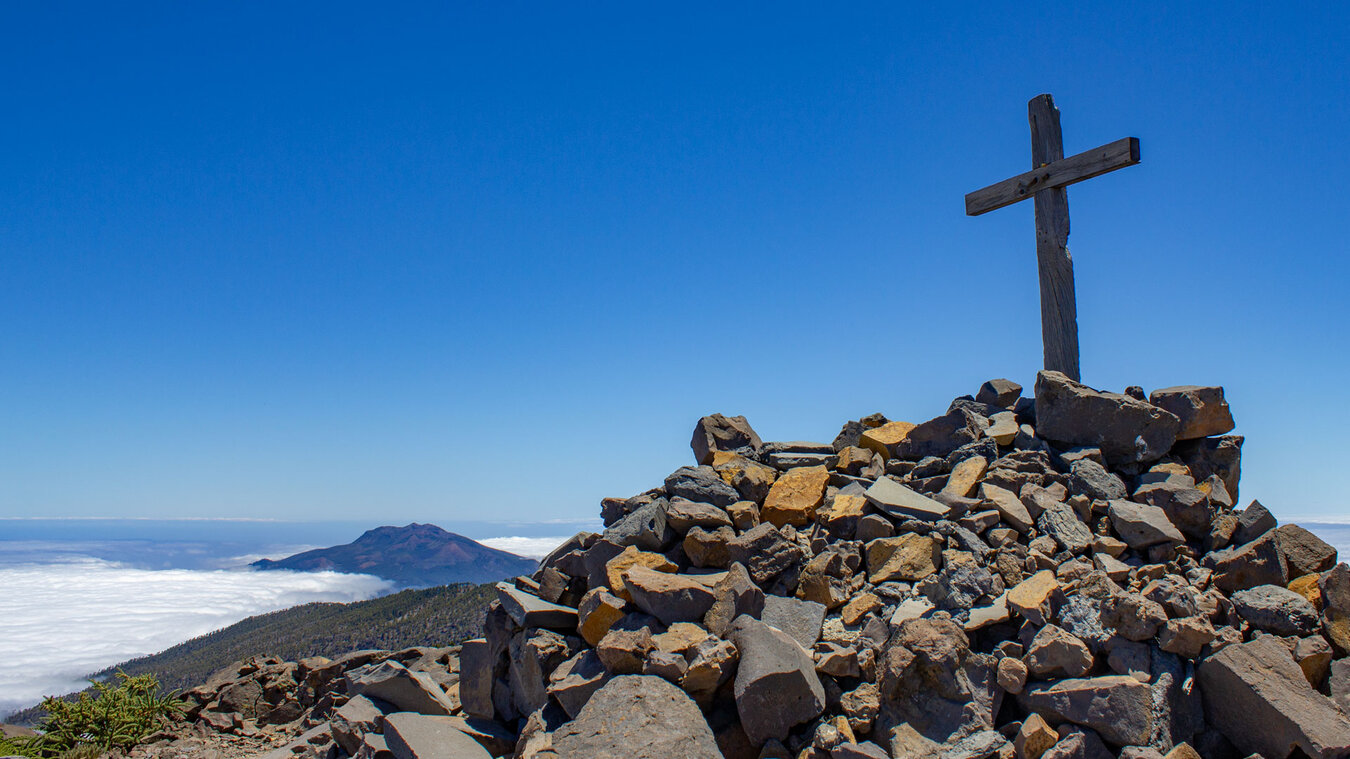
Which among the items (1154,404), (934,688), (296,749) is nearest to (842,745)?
(934,688)

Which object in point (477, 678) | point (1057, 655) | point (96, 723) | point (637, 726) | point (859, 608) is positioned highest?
point (859, 608)

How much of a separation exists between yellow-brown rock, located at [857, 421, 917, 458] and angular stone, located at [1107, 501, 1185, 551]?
302 cm

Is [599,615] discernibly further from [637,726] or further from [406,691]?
[406,691]

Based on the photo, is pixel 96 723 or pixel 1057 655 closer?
pixel 1057 655

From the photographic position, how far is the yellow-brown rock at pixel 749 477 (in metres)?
8.77

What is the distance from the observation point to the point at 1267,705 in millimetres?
4891

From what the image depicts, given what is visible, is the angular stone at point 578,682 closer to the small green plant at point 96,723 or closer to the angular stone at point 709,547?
the angular stone at point 709,547

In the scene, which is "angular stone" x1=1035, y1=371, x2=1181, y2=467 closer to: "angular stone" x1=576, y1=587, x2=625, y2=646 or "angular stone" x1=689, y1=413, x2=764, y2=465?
"angular stone" x1=689, y1=413, x2=764, y2=465

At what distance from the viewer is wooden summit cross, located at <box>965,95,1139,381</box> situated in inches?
384

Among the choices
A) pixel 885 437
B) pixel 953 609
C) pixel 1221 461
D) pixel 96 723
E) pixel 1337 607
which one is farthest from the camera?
pixel 96 723

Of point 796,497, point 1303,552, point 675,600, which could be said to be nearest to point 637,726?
point 675,600

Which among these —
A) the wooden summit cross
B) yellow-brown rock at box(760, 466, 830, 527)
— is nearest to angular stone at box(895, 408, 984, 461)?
yellow-brown rock at box(760, 466, 830, 527)

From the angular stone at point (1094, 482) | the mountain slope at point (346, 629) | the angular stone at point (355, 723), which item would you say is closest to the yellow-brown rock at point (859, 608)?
the angular stone at point (1094, 482)

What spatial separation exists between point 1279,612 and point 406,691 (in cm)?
848
